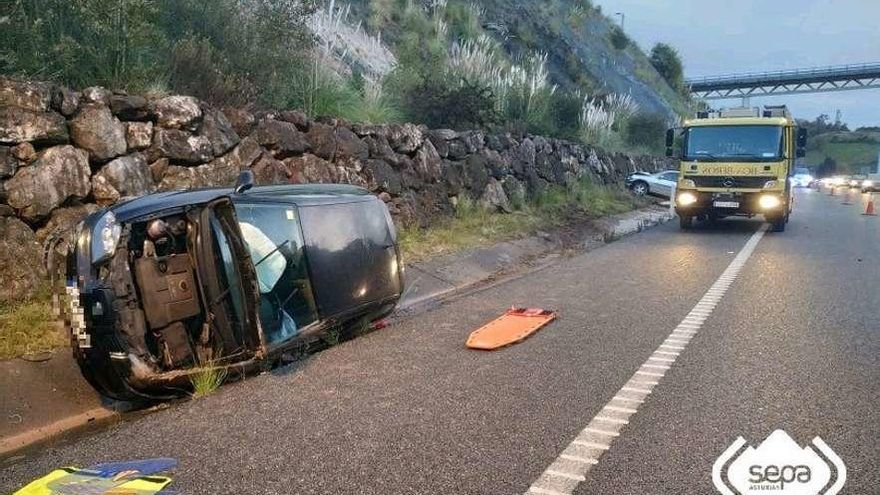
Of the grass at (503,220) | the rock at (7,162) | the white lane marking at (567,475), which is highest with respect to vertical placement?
the rock at (7,162)

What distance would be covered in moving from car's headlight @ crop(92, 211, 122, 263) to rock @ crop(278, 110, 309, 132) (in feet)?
20.3

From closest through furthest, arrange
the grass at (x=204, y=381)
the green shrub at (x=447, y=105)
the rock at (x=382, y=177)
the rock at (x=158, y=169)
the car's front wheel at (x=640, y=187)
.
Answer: the grass at (x=204, y=381) → the rock at (x=158, y=169) → the rock at (x=382, y=177) → the green shrub at (x=447, y=105) → the car's front wheel at (x=640, y=187)

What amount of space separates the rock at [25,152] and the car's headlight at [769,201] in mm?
14766

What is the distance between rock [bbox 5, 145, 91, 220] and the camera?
7391 millimetres

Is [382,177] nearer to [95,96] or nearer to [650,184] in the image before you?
[95,96]

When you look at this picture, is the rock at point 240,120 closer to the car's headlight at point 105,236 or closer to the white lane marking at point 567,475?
the car's headlight at point 105,236

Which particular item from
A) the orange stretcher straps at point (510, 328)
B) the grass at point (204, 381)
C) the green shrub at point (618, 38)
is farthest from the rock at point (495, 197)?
the green shrub at point (618, 38)

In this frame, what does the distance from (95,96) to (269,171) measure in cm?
279

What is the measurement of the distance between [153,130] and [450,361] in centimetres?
477

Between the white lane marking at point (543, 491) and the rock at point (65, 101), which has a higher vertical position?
the rock at point (65, 101)

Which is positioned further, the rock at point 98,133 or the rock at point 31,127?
the rock at point 98,133

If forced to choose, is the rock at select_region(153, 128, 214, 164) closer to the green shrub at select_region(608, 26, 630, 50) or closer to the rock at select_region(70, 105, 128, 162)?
the rock at select_region(70, 105, 128, 162)

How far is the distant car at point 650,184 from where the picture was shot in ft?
96.7

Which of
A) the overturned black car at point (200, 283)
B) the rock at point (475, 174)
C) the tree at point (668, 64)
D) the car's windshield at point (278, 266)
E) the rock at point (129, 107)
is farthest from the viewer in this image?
the tree at point (668, 64)
